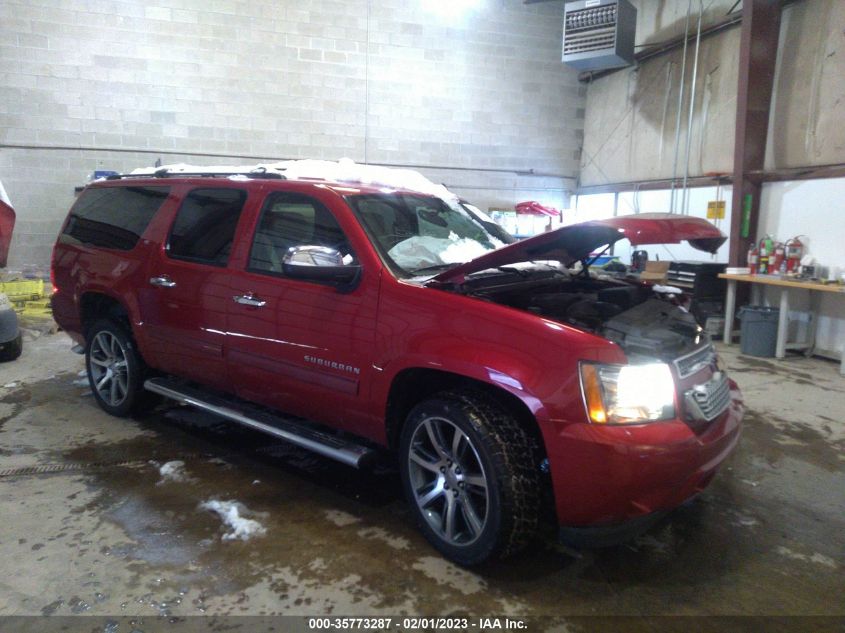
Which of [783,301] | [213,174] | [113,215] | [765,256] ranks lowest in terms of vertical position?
[783,301]

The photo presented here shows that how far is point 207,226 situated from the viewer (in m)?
3.68

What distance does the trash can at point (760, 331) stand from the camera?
698 centimetres

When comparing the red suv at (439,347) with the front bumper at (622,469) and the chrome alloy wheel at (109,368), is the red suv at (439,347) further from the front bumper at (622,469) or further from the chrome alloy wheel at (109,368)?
the chrome alloy wheel at (109,368)

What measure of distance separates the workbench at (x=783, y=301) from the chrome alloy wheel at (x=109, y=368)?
21.5ft

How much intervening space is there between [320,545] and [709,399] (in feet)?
6.07

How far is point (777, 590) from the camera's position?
8.28 ft

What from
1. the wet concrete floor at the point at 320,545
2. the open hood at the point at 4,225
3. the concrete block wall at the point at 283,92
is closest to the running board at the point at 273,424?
the wet concrete floor at the point at 320,545

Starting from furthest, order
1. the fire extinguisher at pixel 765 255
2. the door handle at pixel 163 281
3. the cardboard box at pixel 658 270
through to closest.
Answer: the cardboard box at pixel 658 270
the fire extinguisher at pixel 765 255
the door handle at pixel 163 281

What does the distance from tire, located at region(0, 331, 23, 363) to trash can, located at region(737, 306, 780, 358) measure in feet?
26.5

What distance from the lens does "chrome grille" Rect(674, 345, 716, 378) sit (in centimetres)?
246

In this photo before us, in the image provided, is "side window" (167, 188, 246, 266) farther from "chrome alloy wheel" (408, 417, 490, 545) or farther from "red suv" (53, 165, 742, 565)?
"chrome alloy wheel" (408, 417, 490, 545)

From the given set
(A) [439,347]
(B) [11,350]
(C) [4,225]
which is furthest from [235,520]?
(C) [4,225]

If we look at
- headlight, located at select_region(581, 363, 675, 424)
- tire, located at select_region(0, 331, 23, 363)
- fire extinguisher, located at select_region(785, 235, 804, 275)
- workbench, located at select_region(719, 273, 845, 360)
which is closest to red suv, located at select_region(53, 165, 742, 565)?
headlight, located at select_region(581, 363, 675, 424)

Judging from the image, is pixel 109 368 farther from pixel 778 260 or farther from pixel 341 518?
pixel 778 260
